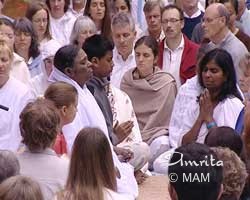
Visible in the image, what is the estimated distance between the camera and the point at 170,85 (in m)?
9.01

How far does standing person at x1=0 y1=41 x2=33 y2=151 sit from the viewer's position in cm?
700

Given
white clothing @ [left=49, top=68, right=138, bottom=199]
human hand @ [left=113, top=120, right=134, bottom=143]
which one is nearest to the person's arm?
human hand @ [left=113, top=120, right=134, bottom=143]

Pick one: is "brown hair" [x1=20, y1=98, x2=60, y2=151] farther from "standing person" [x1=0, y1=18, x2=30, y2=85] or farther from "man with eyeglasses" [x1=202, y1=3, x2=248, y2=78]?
"man with eyeglasses" [x1=202, y1=3, x2=248, y2=78]

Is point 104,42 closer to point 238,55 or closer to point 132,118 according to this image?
point 132,118

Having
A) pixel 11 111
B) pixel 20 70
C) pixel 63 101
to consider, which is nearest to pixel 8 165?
pixel 63 101

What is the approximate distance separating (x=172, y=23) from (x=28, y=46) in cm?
152

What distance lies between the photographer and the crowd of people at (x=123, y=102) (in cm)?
482

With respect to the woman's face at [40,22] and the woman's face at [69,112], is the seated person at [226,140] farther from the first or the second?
the woman's face at [40,22]

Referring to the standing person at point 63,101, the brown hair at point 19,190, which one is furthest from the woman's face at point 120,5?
the brown hair at point 19,190

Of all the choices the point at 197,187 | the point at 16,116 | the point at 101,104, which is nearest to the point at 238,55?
the point at 101,104

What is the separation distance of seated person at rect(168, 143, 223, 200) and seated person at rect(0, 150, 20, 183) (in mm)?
1153

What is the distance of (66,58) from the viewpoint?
23.9 ft

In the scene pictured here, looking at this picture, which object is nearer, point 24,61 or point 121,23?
point 24,61

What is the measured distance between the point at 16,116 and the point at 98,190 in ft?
7.31
